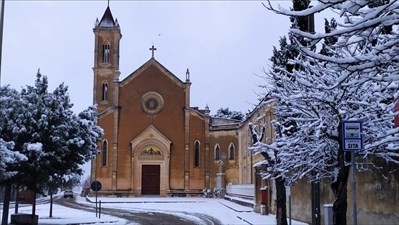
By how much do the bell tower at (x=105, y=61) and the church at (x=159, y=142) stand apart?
5.38 ft

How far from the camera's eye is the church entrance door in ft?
179

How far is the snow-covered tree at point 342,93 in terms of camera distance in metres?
5.88

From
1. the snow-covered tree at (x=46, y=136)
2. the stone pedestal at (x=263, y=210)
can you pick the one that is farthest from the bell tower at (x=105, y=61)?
the snow-covered tree at (x=46, y=136)

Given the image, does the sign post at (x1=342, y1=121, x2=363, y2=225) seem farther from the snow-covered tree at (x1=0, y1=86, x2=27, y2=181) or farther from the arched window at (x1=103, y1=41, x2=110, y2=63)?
the arched window at (x1=103, y1=41, x2=110, y2=63)

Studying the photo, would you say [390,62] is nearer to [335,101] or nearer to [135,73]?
[335,101]

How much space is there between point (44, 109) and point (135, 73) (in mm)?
35730

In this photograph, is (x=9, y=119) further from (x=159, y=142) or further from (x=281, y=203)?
(x=159, y=142)

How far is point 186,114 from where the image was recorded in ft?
183

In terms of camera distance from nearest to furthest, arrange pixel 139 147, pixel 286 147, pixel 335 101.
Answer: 1. pixel 335 101
2. pixel 286 147
3. pixel 139 147

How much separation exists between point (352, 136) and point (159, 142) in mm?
46050

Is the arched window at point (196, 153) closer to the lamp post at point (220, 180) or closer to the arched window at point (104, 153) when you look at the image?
the lamp post at point (220, 180)

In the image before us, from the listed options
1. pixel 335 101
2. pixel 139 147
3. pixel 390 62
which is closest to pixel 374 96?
pixel 335 101

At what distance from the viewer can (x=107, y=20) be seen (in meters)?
62.2

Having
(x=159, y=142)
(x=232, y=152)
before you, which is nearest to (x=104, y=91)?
(x=159, y=142)
